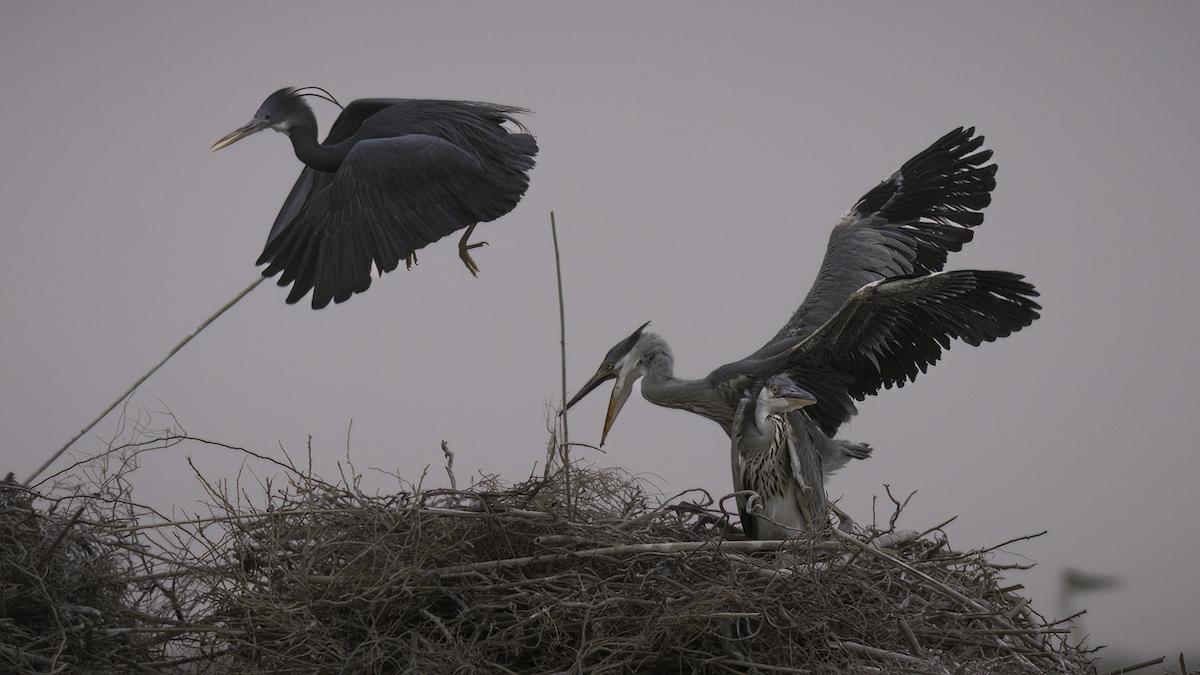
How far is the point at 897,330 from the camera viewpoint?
3127mm

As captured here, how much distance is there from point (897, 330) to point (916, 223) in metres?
0.79

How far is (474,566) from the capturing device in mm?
2346

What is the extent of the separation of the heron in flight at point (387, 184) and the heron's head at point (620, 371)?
1.81ft

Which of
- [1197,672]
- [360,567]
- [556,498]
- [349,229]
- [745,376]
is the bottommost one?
[1197,672]

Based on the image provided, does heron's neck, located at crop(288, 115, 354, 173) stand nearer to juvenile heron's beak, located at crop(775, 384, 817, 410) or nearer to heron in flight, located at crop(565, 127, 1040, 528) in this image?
heron in flight, located at crop(565, 127, 1040, 528)

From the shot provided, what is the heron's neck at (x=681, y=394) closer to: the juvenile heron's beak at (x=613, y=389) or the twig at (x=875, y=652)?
the juvenile heron's beak at (x=613, y=389)

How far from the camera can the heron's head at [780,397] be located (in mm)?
2902

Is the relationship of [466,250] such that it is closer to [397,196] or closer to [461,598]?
[397,196]

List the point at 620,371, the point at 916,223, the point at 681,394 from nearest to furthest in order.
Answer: the point at 681,394, the point at 620,371, the point at 916,223

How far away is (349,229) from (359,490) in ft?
2.21

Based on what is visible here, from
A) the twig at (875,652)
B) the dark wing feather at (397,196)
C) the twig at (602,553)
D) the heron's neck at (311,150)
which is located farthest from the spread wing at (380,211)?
the twig at (875,652)

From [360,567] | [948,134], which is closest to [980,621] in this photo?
[360,567]

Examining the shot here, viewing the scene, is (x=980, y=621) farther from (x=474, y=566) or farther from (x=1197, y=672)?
(x=474, y=566)

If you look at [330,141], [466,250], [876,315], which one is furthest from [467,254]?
[876,315]
